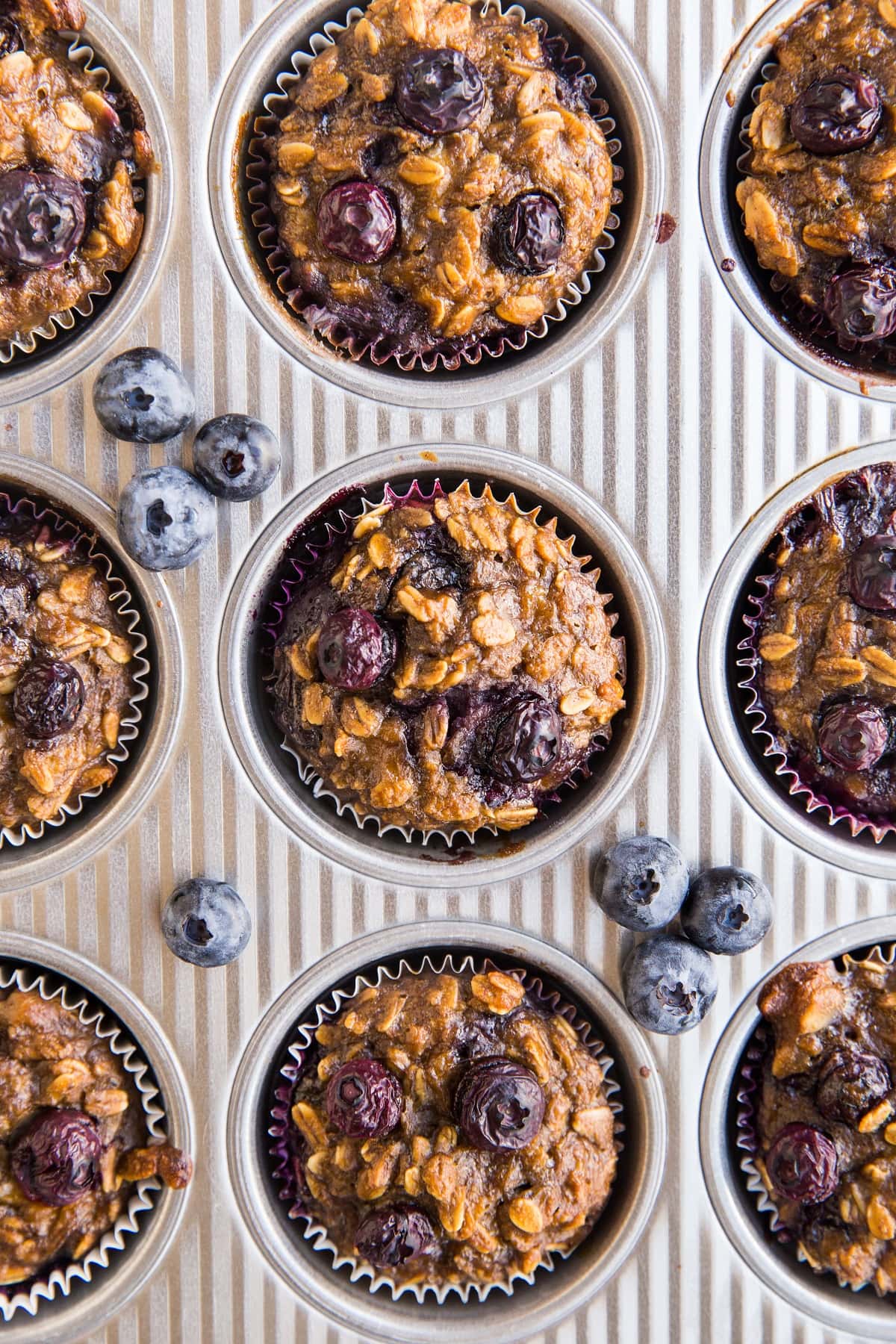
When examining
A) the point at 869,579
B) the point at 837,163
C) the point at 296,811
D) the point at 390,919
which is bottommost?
the point at 390,919

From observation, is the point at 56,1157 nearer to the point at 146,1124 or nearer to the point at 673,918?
the point at 146,1124

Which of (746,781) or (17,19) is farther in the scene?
(746,781)

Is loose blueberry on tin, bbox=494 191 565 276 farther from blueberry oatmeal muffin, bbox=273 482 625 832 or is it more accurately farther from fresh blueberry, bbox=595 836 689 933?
fresh blueberry, bbox=595 836 689 933

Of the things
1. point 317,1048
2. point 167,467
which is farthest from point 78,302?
point 317,1048

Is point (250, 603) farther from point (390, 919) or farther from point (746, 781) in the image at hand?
point (746, 781)

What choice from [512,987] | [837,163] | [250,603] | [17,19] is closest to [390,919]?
[512,987]

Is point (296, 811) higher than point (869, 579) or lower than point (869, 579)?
lower

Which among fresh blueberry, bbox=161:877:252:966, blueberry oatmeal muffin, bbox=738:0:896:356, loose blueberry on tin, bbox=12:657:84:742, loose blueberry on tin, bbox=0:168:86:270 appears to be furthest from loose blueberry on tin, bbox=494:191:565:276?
fresh blueberry, bbox=161:877:252:966

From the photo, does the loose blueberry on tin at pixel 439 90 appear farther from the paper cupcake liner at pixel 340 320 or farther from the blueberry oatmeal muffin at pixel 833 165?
the blueberry oatmeal muffin at pixel 833 165
